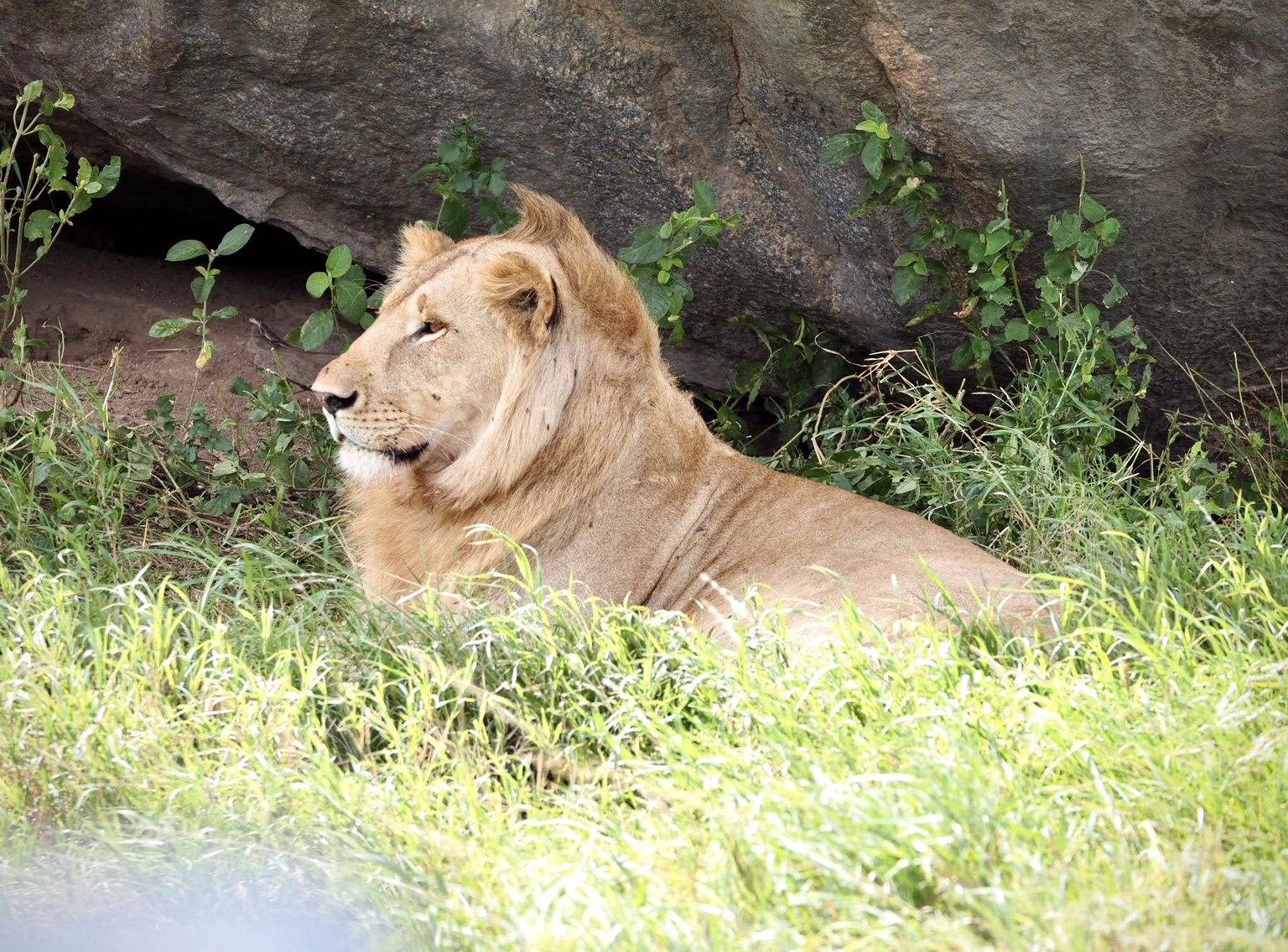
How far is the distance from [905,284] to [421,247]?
1540 mm

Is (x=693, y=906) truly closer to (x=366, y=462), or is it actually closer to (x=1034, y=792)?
(x=1034, y=792)

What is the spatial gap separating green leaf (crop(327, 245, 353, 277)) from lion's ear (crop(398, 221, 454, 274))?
60 cm

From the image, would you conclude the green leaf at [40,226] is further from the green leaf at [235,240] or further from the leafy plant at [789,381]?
the leafy plant at [789,381]

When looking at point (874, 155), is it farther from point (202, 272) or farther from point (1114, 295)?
point (202, 272)

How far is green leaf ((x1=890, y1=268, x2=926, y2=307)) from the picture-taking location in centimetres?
448

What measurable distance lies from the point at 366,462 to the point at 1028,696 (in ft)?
6.02

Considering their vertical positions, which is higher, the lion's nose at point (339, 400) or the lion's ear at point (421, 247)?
the lion's ear at point (421, 247)

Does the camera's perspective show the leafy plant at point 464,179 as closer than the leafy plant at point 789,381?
Yes

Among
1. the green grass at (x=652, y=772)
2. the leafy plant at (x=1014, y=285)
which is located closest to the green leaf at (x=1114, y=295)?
the leafy plant at (x=1014, y=285)

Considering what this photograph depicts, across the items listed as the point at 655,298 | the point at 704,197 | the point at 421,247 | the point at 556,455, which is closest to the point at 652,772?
the point at 556,455

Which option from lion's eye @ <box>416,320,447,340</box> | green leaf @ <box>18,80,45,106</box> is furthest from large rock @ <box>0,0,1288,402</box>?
lion's eye @ <box>416,320,447,340</box>

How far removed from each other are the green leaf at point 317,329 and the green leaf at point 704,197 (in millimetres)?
1244

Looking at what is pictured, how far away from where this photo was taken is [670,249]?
14.4ft

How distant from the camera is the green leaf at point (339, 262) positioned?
180 inches
